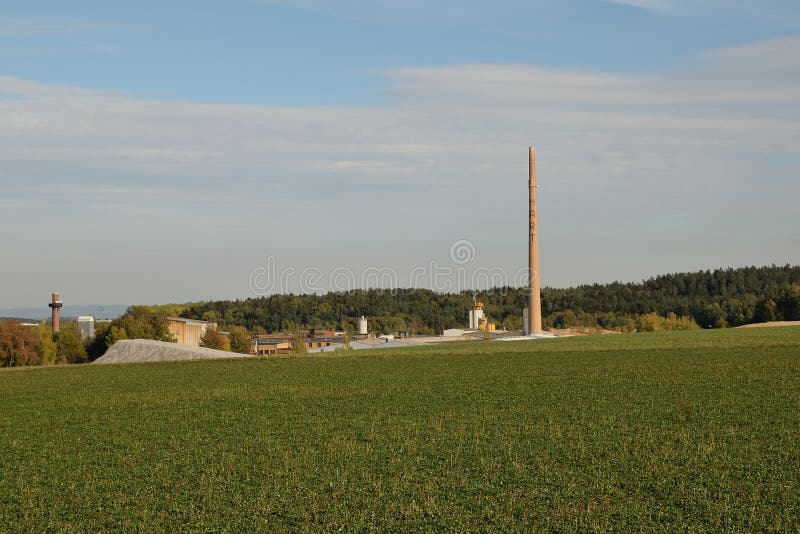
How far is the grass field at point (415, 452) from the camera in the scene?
14523mm

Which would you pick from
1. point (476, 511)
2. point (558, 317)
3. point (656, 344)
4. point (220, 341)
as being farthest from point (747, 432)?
point (558, 317)

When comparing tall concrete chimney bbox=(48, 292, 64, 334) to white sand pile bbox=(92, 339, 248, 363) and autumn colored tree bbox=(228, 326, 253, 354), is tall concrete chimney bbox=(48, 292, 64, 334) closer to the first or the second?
autumn colored tree bbox=(228, 326, 253, 354)

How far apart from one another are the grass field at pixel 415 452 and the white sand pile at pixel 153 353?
1908 cm

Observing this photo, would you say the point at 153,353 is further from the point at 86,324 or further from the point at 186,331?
the point at 86,324

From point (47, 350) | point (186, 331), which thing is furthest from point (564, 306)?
point (47, 350)

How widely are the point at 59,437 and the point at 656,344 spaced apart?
4418 centimetres

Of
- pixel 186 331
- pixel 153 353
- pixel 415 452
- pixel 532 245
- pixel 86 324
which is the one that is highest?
pixel 532 245

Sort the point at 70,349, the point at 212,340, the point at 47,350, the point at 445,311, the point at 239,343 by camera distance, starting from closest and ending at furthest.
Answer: the point at 47,350 → the point at 70,349 → the point at 212,340 → the point at 239,343 → the point at 445,311

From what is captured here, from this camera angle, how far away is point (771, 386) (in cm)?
3158

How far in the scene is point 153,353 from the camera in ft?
196

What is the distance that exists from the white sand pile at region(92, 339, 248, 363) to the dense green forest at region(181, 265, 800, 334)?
246 feet

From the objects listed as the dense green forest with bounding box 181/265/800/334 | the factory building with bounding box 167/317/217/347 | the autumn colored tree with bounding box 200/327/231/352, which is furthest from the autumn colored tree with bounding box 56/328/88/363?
the dense green forest with bounding box 181/265/800/334

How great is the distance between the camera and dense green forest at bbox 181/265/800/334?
134625mm

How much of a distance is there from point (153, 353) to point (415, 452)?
43156 millimetres
